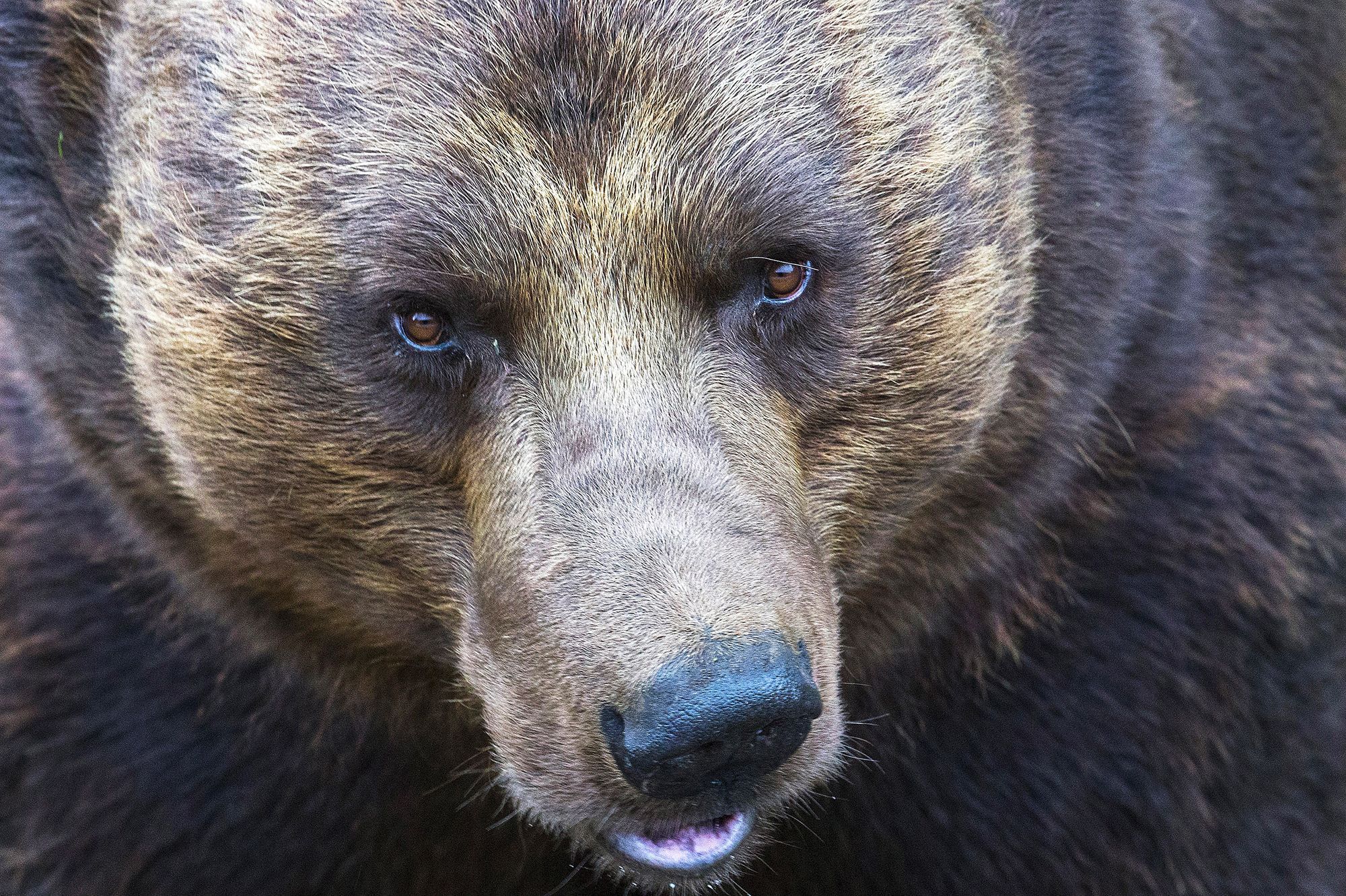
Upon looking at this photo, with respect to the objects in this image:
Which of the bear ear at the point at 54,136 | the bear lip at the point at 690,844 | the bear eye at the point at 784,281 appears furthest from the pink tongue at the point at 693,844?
the bear ear at the point at 54,136

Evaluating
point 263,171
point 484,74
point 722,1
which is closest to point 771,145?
point 722,1

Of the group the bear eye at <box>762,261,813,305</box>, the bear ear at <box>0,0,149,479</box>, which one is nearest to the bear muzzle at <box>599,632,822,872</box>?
the bear eye at <box>762,261,813,305</box>

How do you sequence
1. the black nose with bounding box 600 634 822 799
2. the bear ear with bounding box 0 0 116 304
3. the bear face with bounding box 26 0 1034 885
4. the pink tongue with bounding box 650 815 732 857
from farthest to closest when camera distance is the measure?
the bear ear with bounding box 0 0 116 304 < the pink tongue with bounding box 650 815 732 857 < the bear face with bounding box 26 0 1034 885 < the black nose with bounding box 600 634 822 799

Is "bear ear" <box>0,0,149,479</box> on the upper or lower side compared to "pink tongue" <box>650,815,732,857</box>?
upper

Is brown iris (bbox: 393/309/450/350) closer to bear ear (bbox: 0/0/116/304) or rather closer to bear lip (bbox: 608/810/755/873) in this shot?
bear ear (bbox: 0/0/116/304)

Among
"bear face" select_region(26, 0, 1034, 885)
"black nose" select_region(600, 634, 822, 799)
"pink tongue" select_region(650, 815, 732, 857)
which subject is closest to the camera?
"black nose" select_region(600, 634, 822, 799)

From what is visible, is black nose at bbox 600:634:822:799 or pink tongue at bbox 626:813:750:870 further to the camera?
pink tongue at bbox 626:813:750:870

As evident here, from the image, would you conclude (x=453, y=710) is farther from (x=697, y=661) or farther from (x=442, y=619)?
(x=697, y=661)

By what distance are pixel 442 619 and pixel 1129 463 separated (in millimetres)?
1684

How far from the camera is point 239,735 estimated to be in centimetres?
409

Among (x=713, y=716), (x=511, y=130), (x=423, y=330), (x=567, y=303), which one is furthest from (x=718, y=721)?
(x=511, y=130)

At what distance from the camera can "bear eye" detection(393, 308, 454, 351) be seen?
3.26m

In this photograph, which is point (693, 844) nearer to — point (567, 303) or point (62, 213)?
point (567, 303)

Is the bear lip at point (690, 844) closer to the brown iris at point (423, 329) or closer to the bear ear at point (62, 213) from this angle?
the brown iris at point (423, 329)
